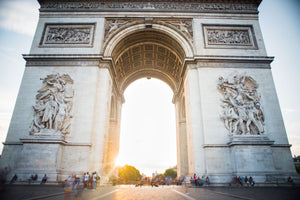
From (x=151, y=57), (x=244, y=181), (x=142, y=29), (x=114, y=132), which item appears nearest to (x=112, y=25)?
(x=142, y=29)

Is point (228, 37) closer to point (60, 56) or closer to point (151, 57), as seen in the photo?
point (151, 57)

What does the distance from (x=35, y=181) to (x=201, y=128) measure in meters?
10.7

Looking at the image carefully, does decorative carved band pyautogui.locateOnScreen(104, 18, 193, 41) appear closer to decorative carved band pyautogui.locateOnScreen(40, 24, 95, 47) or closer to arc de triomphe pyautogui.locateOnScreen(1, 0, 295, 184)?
arc de triomphe pyautogui.locateOnScreen(1, 0, 295, 184)

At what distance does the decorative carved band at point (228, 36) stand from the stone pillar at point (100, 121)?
8943 mm

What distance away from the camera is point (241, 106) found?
12477 millimetres

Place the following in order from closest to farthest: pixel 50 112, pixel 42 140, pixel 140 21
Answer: pixel 42 140
pixel 50 112
pixel 140 21

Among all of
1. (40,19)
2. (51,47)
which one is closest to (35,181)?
(51,47)

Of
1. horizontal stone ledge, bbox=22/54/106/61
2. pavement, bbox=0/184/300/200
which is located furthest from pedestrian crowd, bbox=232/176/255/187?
horizontal stone ledge, bbox=22/54/106/61

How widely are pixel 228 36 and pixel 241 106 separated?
22.0ft

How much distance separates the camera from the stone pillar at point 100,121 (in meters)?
11.8

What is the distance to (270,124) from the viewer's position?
490 inches

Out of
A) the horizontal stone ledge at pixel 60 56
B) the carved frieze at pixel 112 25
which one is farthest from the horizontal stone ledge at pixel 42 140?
the carved frieze at pixel 112 25

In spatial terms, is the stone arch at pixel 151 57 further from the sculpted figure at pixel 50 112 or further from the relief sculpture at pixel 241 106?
the sculpted figure at pixel 50 112

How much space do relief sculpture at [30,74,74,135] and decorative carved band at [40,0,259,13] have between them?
289 inches
